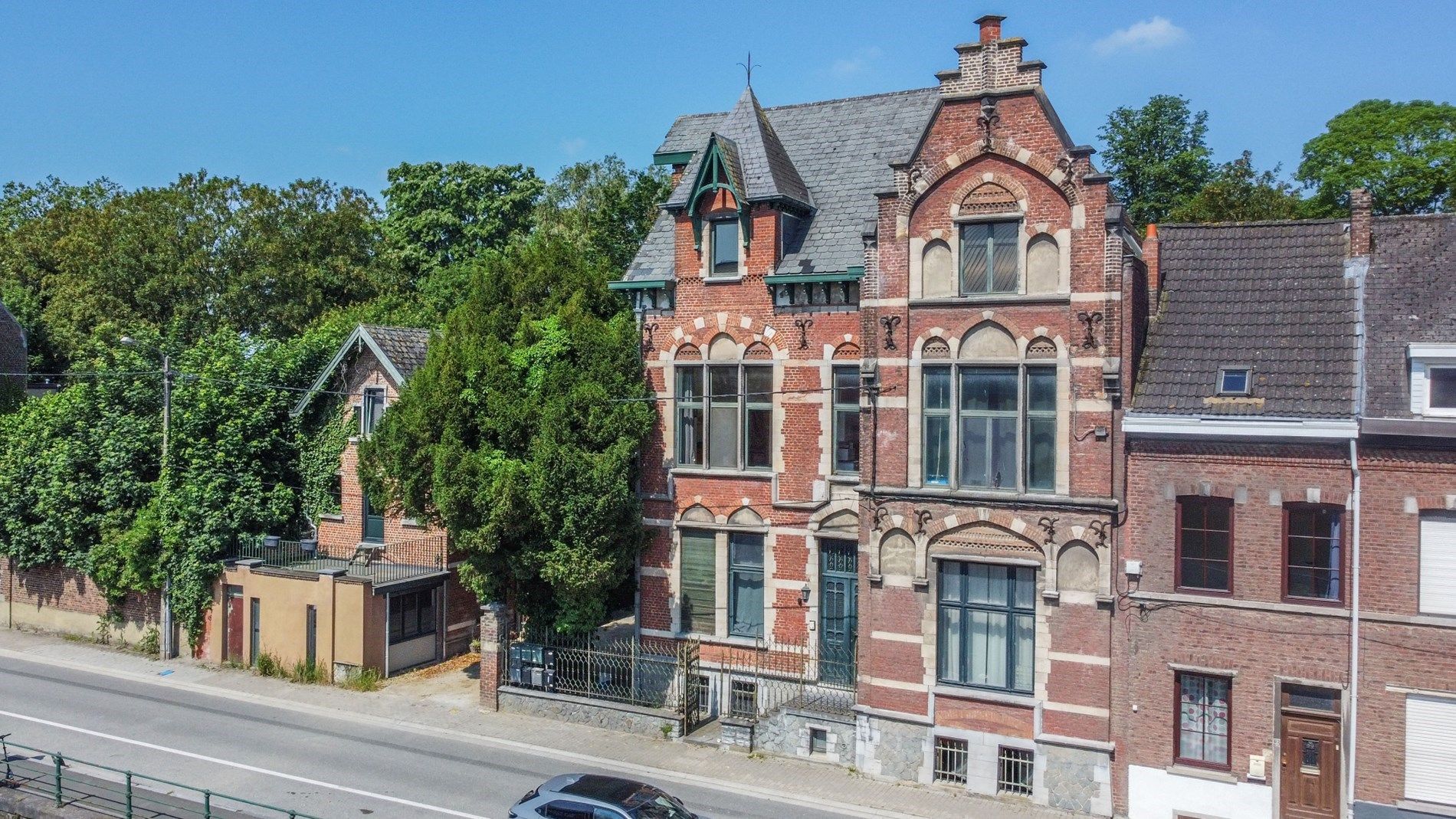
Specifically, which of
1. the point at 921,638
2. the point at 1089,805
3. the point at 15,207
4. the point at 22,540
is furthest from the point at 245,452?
the point at 15,207

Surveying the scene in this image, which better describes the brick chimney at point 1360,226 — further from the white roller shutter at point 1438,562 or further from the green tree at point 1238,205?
the green tree at point 1238,205

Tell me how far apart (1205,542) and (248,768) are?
18533 millimetres

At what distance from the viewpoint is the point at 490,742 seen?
2355 centimetres

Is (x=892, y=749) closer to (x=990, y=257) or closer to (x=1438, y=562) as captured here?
(x=990, y=257)

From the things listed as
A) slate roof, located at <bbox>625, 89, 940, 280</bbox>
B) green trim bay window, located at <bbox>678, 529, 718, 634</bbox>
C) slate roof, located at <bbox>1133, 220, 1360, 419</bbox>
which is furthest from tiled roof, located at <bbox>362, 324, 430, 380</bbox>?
slate roof, located at <bbox>1133, 220, 1360, 419</bbox>

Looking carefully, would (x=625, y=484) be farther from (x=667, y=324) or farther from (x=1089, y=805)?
(x=1089, y=805)

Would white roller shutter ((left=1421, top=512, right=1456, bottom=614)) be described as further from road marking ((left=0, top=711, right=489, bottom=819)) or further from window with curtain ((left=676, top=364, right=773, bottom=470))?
road marking ((left=0, top=711, right=489, bottom=819))

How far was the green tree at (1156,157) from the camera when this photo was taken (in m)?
44.9

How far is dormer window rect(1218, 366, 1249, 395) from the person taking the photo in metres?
18.8

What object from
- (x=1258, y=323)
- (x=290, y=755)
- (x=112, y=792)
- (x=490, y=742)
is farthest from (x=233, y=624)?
(x=1258, y=323)

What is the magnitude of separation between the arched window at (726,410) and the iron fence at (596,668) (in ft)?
14.3

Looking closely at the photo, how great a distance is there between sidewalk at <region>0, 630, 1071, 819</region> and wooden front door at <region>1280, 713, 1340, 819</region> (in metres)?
3.73

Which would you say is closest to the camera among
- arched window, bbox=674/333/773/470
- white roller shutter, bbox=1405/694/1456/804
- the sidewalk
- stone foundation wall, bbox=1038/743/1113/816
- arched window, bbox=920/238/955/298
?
white roller shutter, bbox=1405/694/1456/804

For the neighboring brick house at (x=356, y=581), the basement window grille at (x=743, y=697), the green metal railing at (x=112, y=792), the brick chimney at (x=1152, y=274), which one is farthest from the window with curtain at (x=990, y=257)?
the neighboring brick house at (x=356, y=581)
